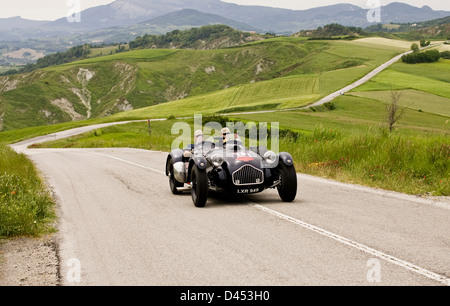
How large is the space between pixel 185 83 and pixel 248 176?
586 ft

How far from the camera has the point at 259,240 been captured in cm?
668

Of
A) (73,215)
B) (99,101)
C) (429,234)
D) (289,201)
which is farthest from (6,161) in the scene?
(99,101)

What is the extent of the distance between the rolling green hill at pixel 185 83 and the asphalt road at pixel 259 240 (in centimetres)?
9959

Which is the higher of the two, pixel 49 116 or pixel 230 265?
pixel 230 265

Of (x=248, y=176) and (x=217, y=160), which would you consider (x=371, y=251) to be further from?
(x=217, y=160)

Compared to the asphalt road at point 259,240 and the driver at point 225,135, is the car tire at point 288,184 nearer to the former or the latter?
the asphalt road at point 259,240

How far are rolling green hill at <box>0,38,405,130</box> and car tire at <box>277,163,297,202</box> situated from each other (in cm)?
9952

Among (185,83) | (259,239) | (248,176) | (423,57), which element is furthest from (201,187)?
(185,83)

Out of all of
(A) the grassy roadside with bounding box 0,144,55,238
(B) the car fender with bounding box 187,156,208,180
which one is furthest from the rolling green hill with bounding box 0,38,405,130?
(A) the grassy roadside with bounding box 0,144,55,238

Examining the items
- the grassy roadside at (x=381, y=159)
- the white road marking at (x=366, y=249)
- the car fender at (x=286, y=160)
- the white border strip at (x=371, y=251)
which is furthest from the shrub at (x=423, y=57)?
the white border strip at (x=371, y=251)

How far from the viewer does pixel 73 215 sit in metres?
9.41

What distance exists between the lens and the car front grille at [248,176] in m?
9.45
